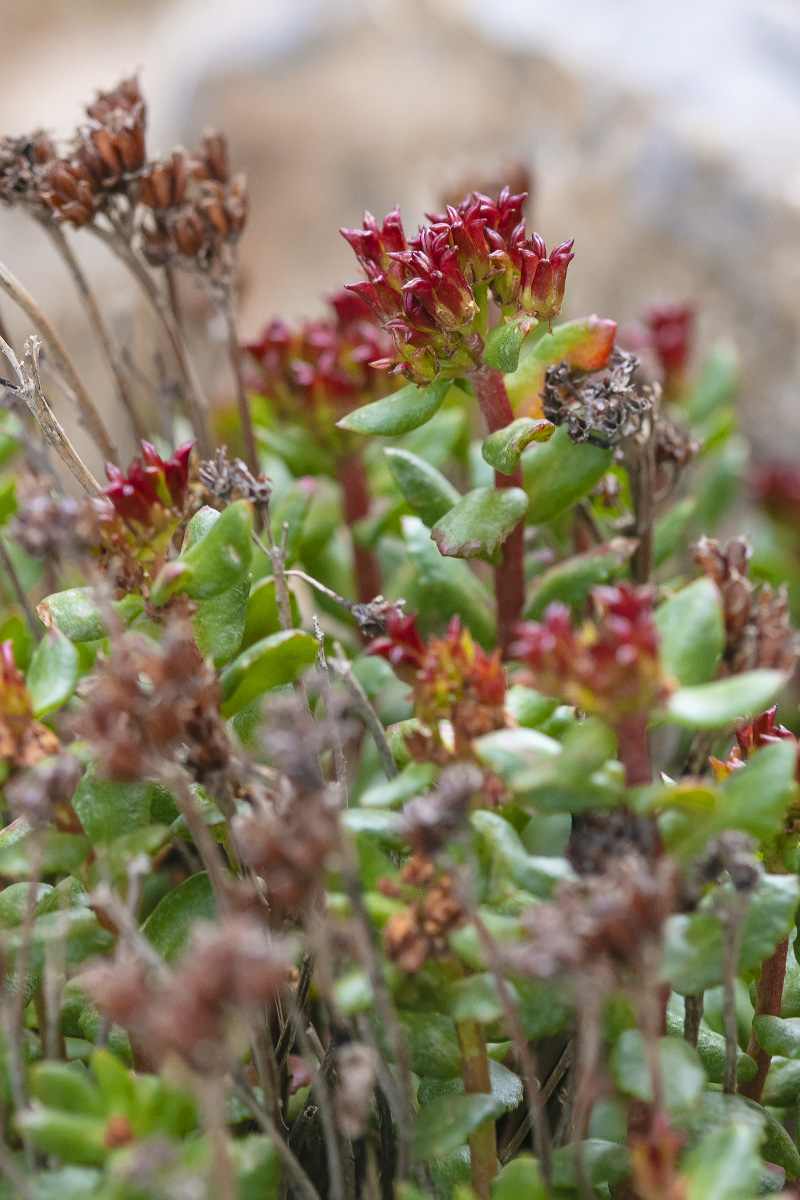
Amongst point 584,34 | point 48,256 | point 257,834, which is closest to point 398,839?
point 257,834

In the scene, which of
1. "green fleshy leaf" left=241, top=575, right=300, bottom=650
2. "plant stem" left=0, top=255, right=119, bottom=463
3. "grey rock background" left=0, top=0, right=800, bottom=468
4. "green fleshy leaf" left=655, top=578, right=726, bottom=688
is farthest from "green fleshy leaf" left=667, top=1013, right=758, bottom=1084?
"grey rock background" left=0, top=0, right=800, bottom=468

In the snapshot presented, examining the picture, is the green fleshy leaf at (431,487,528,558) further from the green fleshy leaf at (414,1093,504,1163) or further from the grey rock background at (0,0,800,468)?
the grey rock background at (0,0,800,468)

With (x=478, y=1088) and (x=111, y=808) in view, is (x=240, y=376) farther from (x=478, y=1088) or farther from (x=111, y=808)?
(x=478, y=1088)

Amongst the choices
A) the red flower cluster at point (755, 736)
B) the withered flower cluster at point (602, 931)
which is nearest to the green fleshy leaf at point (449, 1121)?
the withered flower cluster at point (602, 931)

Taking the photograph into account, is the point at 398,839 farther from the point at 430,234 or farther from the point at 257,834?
the point at 430,234

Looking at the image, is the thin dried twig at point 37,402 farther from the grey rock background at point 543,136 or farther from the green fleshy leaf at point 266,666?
the grey rock background at point 543,136
